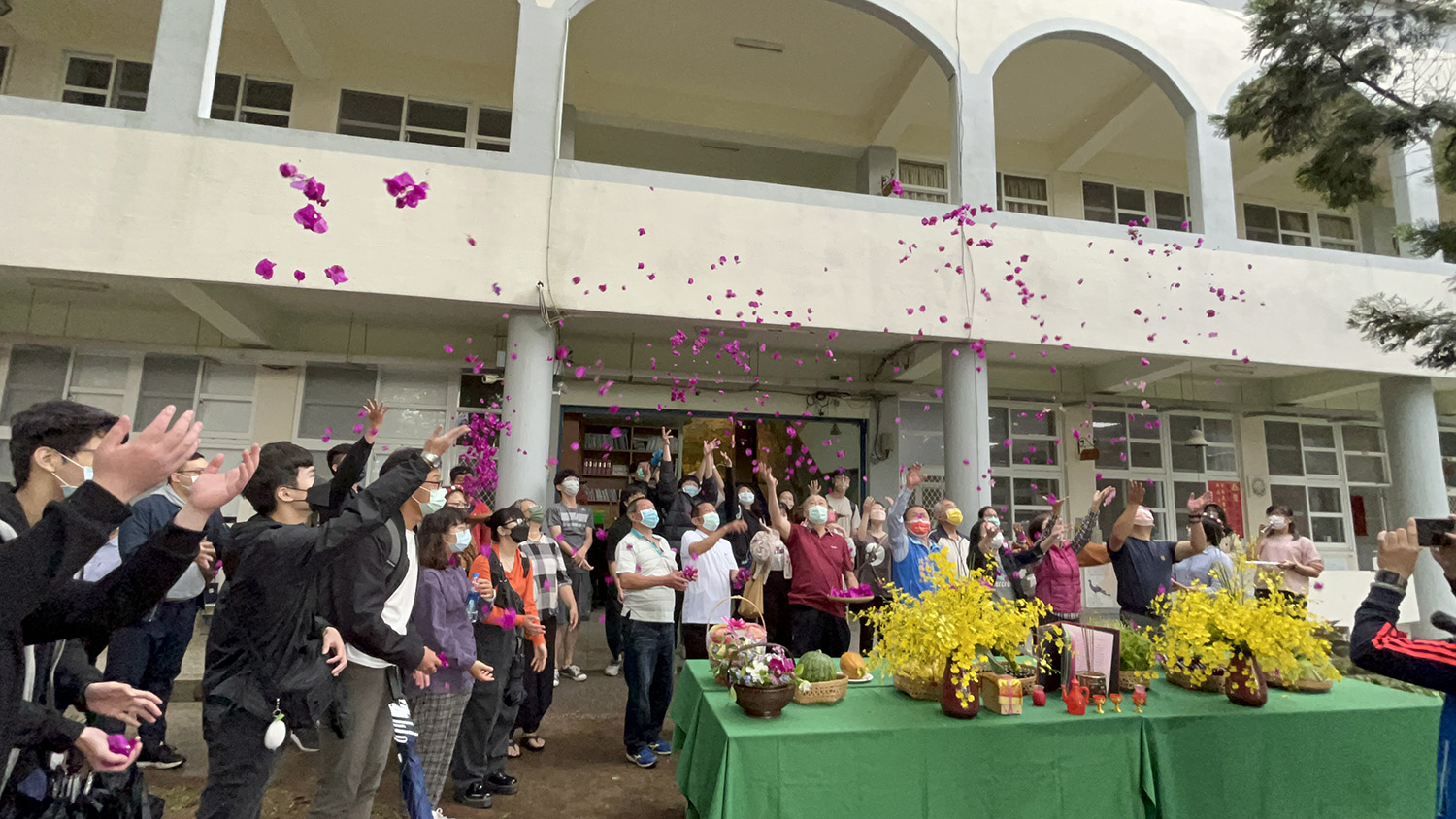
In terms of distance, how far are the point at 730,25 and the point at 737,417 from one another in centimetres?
498

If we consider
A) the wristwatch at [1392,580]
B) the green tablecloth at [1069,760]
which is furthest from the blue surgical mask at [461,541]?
the wristwatch at [1392,580]

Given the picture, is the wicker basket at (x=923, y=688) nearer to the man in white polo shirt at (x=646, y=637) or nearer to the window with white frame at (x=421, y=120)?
the man in white polo shirt at (x=646, y=637)

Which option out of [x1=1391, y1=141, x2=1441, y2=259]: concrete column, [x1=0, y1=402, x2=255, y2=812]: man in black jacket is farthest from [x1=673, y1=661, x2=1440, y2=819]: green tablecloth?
[x1=1391, y1=141, x2=1441, y2=259]: concrete column

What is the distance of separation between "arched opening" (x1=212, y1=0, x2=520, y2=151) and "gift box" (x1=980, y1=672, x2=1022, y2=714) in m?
8.27

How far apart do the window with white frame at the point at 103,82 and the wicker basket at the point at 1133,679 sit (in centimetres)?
1132

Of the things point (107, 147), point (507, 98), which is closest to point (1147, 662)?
point (107, 147)

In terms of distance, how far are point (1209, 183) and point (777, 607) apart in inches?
281

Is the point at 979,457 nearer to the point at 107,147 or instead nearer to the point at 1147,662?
the point at 1147,662

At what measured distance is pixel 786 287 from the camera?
717 cm

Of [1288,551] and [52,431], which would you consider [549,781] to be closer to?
[52,431]

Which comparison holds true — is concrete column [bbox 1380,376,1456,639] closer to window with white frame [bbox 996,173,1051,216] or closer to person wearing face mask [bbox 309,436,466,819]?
window with white frame [bbox 996,173,1051,216]

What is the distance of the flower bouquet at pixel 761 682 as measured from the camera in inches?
113

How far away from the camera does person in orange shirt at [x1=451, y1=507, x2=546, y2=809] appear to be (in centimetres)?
→ 390

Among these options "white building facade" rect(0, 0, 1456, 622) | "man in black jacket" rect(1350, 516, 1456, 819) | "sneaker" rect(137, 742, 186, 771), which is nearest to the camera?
"man in black jacket" rect(1350, 516, 1456, 819)
